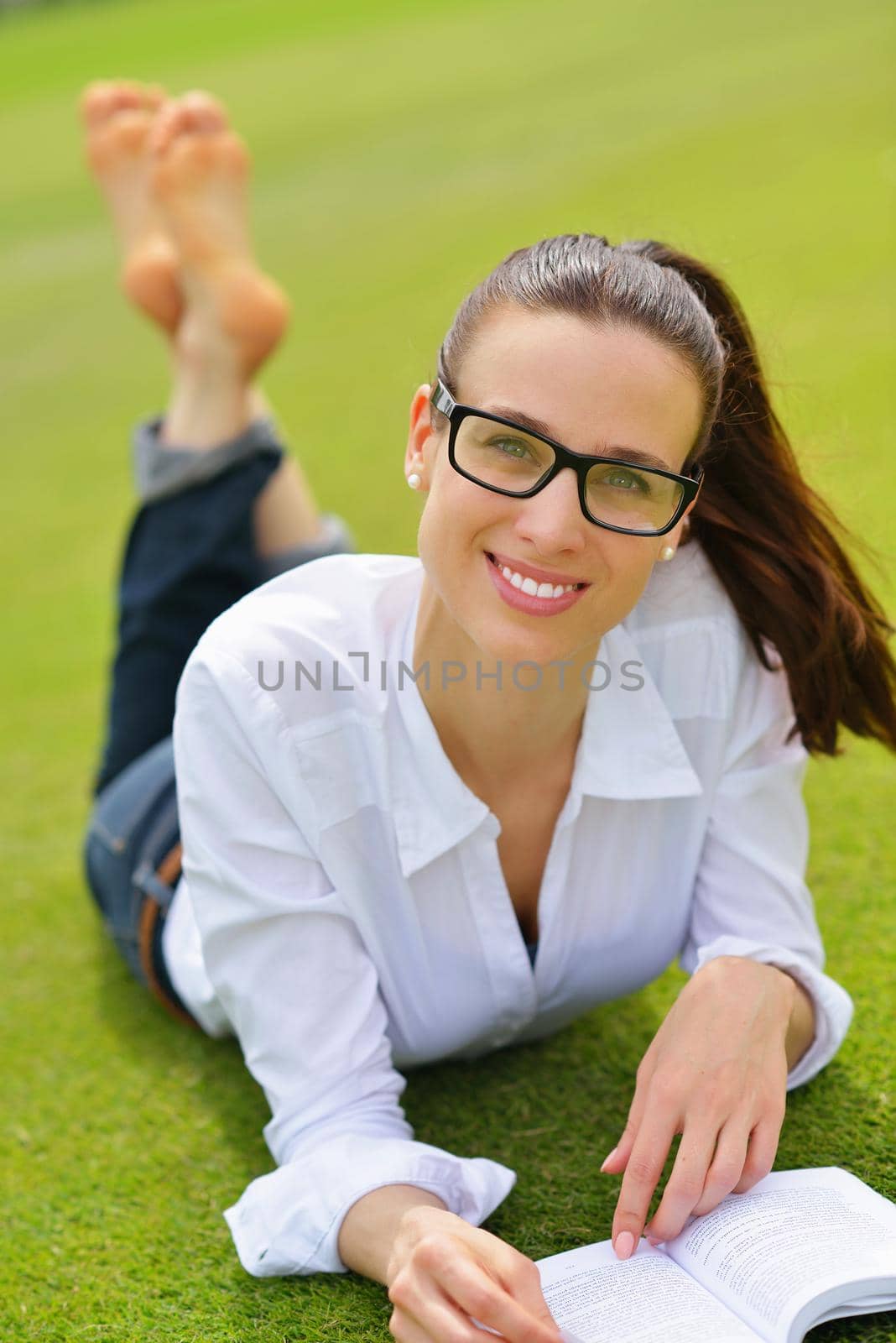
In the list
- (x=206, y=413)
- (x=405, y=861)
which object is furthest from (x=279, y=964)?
(x=206, y=413)

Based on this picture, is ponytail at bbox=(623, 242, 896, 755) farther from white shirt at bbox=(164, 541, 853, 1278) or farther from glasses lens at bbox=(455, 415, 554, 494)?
glasses lens at bbox=(455, 415, 554, 494)

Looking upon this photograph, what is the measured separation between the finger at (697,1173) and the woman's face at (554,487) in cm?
63

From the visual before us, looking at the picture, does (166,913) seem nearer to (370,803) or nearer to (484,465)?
(370,803)

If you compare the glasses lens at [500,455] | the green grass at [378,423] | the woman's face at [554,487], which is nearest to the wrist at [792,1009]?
the green grass at [378,423]

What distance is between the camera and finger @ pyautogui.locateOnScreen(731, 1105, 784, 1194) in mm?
1860

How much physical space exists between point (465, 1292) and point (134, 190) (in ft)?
9.99

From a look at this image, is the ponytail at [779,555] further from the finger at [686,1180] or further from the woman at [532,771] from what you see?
the finger at [686,1180]

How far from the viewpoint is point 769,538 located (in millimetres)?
→ 2174

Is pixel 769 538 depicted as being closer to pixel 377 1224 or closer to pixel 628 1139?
pixel 628 1139

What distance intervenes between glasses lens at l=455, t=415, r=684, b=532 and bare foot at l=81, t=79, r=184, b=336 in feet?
6.32

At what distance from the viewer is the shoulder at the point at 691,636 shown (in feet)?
7.12

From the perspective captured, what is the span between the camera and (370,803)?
2.04 m

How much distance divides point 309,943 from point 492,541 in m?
0.60

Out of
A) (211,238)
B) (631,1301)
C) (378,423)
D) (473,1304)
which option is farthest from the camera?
(378,423)
